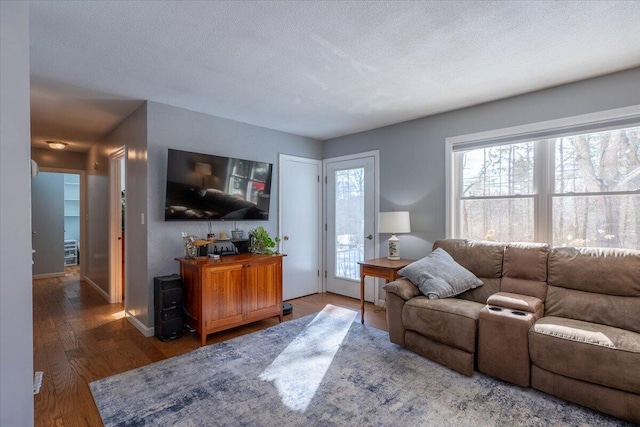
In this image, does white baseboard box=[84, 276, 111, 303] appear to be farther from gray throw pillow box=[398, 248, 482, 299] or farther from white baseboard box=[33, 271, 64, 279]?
gray throw pillow box=[398, 248, 482, 299]

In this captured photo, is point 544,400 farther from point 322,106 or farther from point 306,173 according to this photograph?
point 306,173

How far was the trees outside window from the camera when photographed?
8.80 ft

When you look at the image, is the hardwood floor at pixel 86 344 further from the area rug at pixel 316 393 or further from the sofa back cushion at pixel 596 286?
the sofa back cushion at pixel 596 286

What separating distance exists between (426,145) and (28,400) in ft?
12.8

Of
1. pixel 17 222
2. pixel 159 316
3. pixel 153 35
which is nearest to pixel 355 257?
pixel 159 316

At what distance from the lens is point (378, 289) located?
4.29 m

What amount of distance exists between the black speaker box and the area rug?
44 centimetres

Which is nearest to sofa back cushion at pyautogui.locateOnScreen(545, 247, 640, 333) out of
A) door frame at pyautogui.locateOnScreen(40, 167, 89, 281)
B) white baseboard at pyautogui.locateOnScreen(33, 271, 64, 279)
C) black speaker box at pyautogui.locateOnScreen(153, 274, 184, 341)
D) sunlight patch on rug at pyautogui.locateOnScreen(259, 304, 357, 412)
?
sunlight patch on rug at pyautogui.locateOnScreen(259, 304, 357, 412)

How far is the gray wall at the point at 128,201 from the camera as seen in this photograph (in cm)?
340

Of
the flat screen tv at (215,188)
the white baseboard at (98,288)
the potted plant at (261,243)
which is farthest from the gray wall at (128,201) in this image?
the potted plant at (261,243)

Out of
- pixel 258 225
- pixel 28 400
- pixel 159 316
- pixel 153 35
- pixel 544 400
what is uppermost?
pixel 153 35

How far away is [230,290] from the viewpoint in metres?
3.21

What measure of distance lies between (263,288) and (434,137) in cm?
266

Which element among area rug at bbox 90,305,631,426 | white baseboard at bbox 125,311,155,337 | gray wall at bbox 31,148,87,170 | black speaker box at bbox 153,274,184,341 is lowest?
area rug at bbox 90,305,631,426
